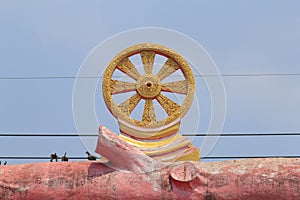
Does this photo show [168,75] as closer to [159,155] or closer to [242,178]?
[159,155]

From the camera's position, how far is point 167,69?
8.23 metres

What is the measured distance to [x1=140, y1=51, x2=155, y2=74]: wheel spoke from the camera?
8.24 m

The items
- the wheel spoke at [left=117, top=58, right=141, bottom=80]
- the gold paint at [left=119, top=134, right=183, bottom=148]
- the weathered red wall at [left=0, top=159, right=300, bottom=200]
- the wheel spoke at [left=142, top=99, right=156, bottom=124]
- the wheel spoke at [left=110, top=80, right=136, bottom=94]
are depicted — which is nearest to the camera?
the weathered red wall at [left=0, top=159, right=300, bottom=200]

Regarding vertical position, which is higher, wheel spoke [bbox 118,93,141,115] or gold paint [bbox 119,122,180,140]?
wheel spoke [bbox 118,93,141,115]

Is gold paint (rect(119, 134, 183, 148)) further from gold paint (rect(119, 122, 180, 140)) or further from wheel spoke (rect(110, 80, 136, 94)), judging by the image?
wheel spoke (rect(110, 80, 136, 94))

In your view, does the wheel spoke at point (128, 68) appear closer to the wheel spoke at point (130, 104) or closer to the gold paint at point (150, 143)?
the wheel spoke at point (130, 104)

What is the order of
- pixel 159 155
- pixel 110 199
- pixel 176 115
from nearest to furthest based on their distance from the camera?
pixel 110 199 → pixel 159 155 → pixel 176 115

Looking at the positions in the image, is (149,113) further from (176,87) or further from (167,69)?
(167,69)

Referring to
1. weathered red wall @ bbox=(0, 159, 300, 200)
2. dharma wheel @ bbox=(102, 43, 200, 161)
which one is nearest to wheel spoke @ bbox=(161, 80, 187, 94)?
dharma wheel @ bbox=(102, 43, 200, 161)

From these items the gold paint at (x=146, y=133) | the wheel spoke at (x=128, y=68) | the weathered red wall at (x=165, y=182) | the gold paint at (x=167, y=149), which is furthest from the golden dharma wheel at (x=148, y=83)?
the weathered red wall at (x=165, y=182)

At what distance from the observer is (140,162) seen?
6.66m

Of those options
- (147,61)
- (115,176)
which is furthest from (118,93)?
(115,176)

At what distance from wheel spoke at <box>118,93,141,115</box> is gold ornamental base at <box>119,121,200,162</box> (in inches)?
11.5

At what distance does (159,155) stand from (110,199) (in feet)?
3.65
